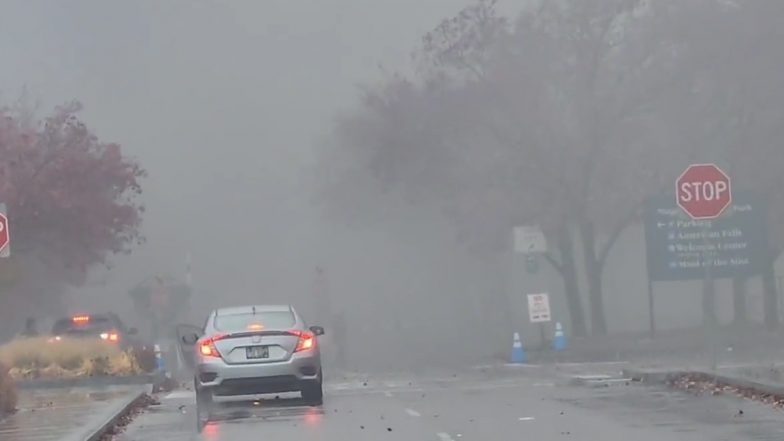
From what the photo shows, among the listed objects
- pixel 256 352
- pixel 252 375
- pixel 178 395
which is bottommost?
pixel 178 395

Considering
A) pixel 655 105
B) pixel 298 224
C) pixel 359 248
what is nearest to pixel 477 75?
pixel 655 105

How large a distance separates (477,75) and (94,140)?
11.8m

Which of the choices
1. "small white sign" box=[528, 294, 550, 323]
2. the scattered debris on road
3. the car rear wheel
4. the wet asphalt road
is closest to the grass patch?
the wet asphalt road

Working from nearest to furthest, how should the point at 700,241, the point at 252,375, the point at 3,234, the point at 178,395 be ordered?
the point at 3,234, the point at 252,375, the point at 178,395, the point at 700,241

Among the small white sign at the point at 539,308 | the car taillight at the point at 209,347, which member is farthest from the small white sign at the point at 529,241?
the car taillight at the point at 209,347

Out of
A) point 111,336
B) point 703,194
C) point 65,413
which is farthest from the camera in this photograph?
point 111,336

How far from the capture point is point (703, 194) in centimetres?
2395

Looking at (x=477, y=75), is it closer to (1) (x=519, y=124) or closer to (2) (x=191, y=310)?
(1) (x=519, y=124)

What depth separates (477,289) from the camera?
212 feet

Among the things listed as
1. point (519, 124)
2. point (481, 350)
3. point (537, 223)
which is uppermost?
point (519, 124)

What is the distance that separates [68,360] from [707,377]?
43.4 feet

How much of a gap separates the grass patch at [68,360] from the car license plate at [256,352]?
356 inches

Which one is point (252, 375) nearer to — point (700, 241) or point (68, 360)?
point (68, 360)

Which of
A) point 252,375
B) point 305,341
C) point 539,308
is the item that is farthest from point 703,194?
point 539,308
